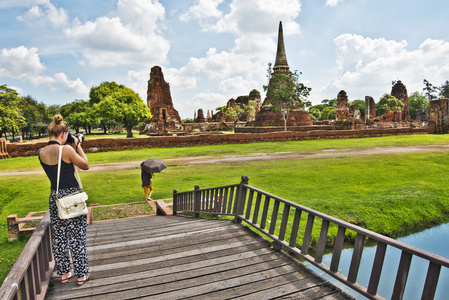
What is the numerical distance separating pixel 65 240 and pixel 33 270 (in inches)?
21.6

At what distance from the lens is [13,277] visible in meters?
1.99

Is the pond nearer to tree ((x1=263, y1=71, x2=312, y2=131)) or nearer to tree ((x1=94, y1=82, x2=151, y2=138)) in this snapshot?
tree ((x1=263, y1=71, x2=312, y2=131))

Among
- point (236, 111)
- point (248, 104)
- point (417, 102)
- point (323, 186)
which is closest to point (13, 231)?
point (323, 186)

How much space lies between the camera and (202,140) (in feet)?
78.8

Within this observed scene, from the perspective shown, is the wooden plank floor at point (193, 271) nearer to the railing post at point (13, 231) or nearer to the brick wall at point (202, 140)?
the railing post at point (13, 231)

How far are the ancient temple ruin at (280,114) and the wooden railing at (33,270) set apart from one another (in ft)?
111

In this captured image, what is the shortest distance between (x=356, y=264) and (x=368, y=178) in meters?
8.91

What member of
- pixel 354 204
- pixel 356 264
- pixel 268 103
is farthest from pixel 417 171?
pixel 268 103

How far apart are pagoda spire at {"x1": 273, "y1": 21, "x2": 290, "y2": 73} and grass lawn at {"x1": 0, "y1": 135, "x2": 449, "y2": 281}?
25.8 m

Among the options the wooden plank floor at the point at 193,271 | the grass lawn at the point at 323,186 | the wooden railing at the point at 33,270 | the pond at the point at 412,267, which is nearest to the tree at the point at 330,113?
the grass lawn at the point at 323,186

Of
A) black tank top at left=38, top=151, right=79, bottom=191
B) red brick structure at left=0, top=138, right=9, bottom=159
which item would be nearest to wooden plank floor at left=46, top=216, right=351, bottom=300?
black tank top at left=38, top=151, right=79, bottom=191

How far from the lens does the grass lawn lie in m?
7.31

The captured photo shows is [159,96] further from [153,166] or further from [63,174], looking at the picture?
[63,174]

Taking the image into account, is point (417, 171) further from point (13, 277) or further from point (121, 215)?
point (13, 277)
